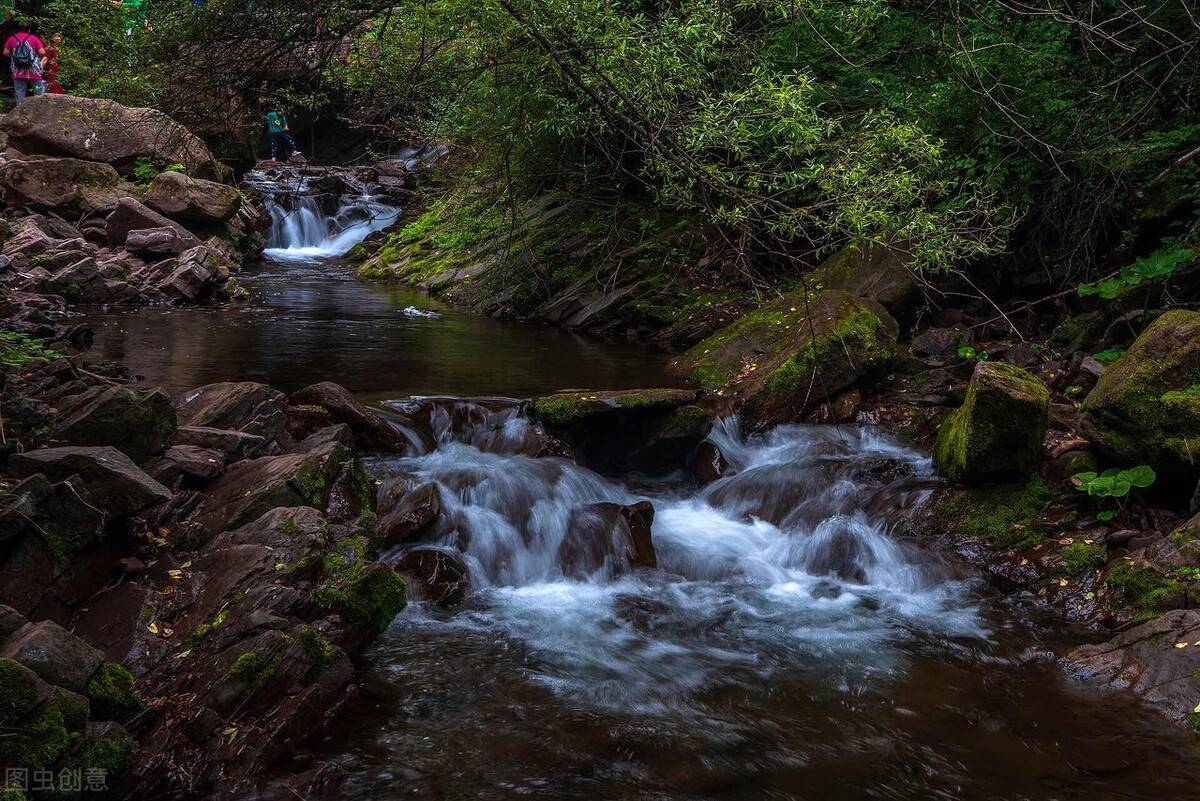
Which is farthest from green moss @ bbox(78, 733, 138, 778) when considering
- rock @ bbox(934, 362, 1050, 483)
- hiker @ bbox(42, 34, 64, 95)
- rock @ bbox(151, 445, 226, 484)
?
hiker @ bbox(42, 34, 64, 95)

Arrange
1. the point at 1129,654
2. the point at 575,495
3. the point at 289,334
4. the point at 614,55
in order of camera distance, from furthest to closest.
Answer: the point at 289,334 < the point at 575,495 < the point at 614,55 < the point at 1129,654

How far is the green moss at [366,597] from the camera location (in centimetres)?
439

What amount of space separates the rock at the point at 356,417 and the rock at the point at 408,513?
1016mm

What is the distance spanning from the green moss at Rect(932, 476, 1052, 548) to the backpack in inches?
724

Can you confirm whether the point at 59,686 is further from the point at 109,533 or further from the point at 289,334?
the point at 289,334

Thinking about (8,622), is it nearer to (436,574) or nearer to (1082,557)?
(436,574)

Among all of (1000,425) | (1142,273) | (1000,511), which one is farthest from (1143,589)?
(1142,273)

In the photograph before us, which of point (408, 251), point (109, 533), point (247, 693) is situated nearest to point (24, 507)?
point (109, 533)

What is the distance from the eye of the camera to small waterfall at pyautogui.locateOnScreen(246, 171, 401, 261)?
2266 centimetres

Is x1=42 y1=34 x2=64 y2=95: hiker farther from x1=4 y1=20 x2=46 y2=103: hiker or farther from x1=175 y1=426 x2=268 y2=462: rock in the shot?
x1=175 y1=426 x2=268 y2=462: rock

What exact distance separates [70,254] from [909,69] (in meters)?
12.6

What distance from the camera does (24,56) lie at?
16672 millimetres

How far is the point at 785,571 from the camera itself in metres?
6.51

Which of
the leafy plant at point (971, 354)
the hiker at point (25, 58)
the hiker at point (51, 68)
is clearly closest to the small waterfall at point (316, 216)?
the hiker at point (51, 68)
